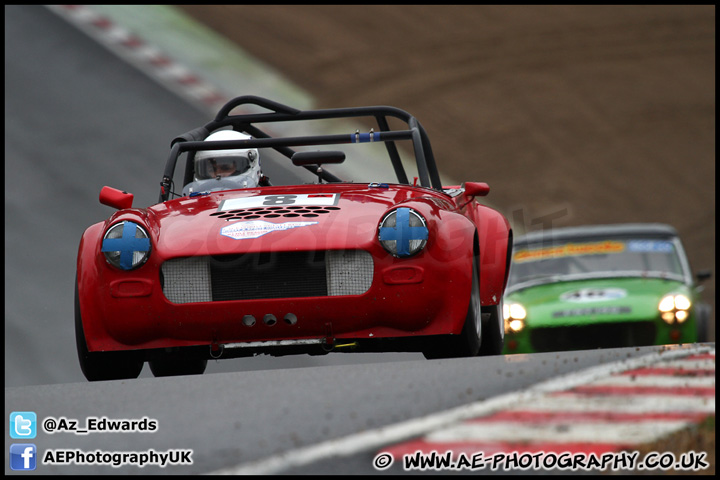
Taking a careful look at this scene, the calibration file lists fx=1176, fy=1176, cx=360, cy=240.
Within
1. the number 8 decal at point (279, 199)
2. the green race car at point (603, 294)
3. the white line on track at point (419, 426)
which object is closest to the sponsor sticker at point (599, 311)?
the green race car at point (603, 294)

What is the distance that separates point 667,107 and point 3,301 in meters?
12.5

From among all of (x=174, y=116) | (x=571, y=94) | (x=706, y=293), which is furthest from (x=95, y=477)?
(x=571, y=94)

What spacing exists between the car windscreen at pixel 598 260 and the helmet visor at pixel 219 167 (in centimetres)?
299

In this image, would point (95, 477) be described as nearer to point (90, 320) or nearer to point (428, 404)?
point (428, 404)

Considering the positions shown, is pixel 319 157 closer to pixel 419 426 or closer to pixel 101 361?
pixel 101 361

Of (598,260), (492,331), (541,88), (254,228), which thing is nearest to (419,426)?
(254,228)

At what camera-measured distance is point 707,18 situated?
22297 mm

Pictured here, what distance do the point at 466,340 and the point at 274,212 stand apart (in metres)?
1.05

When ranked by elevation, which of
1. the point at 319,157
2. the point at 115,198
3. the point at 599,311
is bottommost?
the point at 599,311

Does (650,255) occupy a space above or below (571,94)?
below

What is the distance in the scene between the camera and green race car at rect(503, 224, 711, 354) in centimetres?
795

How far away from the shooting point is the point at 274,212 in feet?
17.5

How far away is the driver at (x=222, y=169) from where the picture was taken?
6.67m

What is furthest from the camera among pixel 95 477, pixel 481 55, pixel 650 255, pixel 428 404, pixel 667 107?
pixel 481 55
